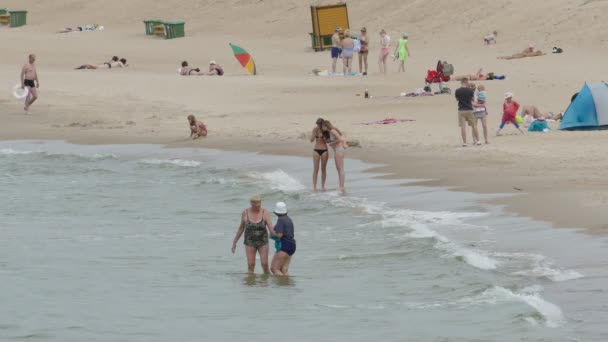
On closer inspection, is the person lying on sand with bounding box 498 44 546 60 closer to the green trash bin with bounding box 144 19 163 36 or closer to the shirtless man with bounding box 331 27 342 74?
the shirtless man with bounding box 331 27 342 74

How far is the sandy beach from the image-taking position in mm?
23000

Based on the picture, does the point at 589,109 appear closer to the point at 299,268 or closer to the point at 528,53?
the point at 299,268

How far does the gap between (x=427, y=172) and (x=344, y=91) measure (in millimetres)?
13198

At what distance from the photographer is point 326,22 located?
158 ft

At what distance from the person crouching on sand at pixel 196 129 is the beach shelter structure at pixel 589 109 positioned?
27.3ft

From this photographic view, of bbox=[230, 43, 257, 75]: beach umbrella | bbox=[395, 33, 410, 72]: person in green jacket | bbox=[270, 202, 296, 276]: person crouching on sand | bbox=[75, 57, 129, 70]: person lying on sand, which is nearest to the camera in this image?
Result: bbox=[270, 202, 296, 276]: person crouching on sand

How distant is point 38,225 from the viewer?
2105 centimetres

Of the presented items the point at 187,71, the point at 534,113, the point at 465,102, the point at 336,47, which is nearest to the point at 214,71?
the point at 187,71

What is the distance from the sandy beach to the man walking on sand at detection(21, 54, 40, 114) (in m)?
0.61

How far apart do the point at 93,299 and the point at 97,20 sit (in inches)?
1966

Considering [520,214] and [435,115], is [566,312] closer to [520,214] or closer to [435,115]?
[520,214]

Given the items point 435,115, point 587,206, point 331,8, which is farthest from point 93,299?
point 331,8

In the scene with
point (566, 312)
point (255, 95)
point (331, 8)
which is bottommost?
point (566, 312)

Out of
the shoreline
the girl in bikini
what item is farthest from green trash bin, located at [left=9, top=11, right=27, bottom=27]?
the shoreline
